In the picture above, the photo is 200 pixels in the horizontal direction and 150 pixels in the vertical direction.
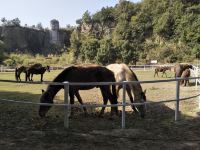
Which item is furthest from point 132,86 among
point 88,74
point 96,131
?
point 96,131

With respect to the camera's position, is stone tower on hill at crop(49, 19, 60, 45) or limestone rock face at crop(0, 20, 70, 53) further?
stone tower on hill at crop(49, 19, 60, 45)

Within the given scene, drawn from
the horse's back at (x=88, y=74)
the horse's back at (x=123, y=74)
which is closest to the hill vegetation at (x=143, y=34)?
the horse's back at (x=123, y=74)

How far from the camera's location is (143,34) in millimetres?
103562

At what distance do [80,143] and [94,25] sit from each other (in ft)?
421

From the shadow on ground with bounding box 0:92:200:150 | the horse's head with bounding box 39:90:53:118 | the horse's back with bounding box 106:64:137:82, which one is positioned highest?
the horse's back with bounding box 106:64:137:82

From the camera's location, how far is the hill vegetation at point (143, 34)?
244ft

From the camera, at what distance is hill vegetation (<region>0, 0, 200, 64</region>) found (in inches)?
2923

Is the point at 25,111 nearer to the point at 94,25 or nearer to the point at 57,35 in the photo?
the point at 94,25

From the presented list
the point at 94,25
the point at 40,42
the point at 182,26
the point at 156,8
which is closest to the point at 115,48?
the point at 182,26

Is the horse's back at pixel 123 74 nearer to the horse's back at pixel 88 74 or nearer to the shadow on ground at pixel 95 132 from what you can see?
the horse's back at pixel 88 74

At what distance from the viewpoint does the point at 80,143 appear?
24.7ft

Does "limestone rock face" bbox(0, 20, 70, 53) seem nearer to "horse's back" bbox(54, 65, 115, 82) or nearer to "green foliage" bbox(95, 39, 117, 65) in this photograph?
"green foliage" bbox(95, 39, 117, 65)

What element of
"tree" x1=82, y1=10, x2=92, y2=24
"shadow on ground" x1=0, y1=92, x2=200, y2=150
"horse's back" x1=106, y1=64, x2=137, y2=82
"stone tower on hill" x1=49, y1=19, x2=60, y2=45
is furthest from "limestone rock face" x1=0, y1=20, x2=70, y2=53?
"shadow on ground" x1=0, y1=92, x2=200, y2=150

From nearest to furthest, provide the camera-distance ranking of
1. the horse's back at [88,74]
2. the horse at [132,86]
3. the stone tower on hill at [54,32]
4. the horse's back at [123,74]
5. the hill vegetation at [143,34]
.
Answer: the horse's back at [88,74], the horse at [132,86], the horse's back at [123,74], the hill vegetation at [143,34], the stone tower on hill at [54,32]
